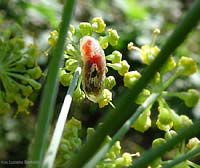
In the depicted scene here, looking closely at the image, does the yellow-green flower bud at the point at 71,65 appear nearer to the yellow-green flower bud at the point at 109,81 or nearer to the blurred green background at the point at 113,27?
the yellow-green flower bud at the point at 109,81

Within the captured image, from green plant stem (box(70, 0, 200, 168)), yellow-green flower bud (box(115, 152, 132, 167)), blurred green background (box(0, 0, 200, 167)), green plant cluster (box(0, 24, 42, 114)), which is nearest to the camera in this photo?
green plant stem (box(70, 0, 200, 168))

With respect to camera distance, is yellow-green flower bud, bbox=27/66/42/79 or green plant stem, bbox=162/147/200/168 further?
yellow-green flower bud, bbox=27/66/42/79

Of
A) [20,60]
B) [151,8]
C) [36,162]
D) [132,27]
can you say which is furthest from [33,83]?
[151,8]

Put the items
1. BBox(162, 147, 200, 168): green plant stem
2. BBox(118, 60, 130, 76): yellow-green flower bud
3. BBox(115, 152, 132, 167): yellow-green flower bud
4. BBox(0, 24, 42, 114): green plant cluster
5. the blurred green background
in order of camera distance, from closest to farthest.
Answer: BBox(162, 147, 200, 168): green plant stem, BBox(115, 152, 132, 167): yellow-green flower bud, BBox(118, 60, 130, 76): yellow-green flower bud, BBox(0, 24, 42, 114): green plant cluster, the blurred green background

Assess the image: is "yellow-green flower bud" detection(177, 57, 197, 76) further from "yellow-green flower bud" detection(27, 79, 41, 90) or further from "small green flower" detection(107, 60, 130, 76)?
"yellow-green flower bud" detection(27, 79, 41, 90)

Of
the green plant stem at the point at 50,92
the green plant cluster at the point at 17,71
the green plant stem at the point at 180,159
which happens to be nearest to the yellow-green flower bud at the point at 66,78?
the green plant cluster at the point at 17,71

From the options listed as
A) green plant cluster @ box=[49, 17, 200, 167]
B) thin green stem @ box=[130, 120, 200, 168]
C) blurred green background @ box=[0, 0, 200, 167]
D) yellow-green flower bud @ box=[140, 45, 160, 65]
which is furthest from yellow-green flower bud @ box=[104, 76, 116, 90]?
blurred green background @ box=[0, 0, 200, 167]
